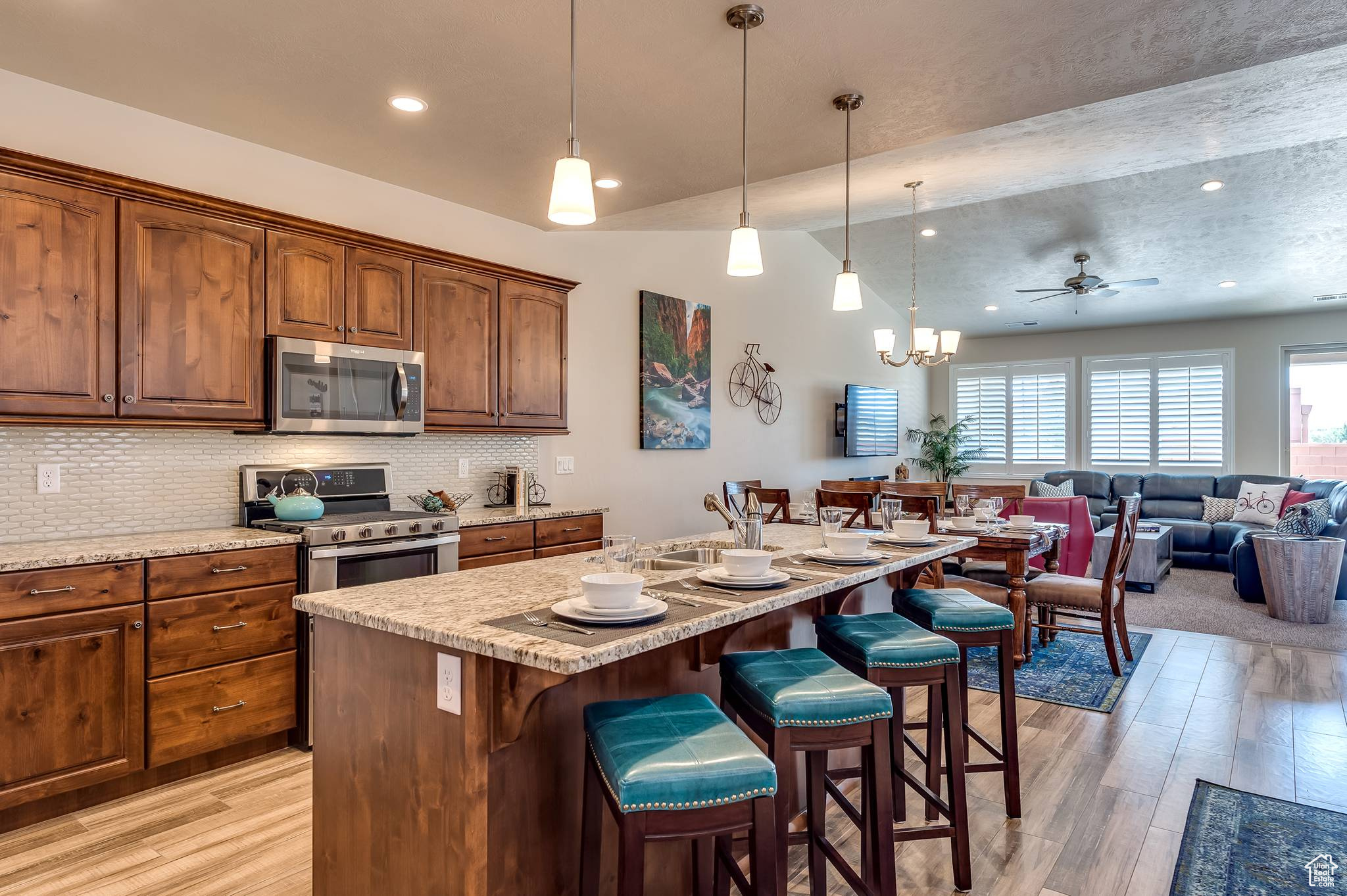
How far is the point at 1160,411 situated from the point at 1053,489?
161 cm

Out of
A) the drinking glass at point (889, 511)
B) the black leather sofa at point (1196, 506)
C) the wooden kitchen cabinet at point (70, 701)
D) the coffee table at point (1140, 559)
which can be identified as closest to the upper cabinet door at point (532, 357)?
the wooden kitchen cabinet at point (70, 701)

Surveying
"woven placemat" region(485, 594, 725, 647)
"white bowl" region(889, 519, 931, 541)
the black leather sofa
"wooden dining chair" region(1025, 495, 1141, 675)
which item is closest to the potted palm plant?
the black leather sofa

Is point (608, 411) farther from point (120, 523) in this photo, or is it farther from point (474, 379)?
point (120, 523)

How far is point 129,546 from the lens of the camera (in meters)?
2.75

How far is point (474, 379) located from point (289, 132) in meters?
1.46

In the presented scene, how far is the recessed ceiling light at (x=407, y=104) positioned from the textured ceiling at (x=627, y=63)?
44 millimetres

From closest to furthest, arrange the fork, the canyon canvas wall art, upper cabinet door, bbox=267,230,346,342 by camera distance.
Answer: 1. the fork
2. upper cabinet door, bbox=267,230,346,342
3. the canyon canvas wall art

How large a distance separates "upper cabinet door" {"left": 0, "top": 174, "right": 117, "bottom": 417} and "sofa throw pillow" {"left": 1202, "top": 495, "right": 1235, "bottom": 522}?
931 cm

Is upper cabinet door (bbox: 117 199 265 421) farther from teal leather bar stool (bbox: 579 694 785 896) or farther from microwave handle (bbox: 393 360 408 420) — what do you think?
teal leather bar stool (bbox: 579 694 785 896)

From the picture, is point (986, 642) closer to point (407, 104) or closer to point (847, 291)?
point (847, 291)

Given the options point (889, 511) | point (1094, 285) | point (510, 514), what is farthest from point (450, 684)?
point (1094, 285)

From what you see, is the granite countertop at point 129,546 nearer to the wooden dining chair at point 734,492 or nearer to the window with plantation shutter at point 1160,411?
the wooden dining chair at point 734,492

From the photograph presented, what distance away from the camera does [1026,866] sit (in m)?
2.26

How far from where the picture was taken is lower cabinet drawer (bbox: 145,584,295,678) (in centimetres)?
273
